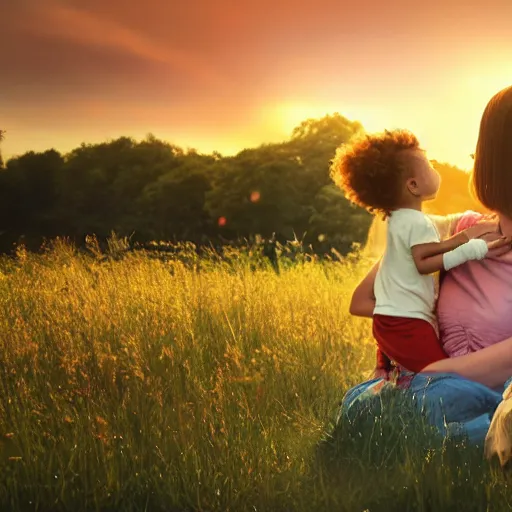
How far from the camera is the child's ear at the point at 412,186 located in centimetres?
337

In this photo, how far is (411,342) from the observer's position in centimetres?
317

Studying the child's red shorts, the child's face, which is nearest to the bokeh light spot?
the child's face

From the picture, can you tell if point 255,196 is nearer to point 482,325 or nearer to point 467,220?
point 467,220

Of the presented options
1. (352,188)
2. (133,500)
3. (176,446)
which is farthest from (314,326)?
(133,500)

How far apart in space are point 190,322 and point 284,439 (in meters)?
2.22

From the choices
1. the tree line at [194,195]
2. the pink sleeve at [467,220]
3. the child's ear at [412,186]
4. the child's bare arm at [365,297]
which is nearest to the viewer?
the pink sleeve at [467,220]

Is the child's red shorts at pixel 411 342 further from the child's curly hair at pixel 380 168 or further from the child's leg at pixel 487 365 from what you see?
the child's curly hair at pixel 380 168

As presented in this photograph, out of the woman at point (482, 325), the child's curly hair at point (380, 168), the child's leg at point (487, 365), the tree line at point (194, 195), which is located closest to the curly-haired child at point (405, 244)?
the child's curly hair at point (380, 168)

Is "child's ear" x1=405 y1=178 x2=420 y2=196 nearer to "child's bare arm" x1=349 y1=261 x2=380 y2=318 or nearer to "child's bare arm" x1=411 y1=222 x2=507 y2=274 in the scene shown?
"child's bare arm" x1=411 y1=222 x2=507 y2=274

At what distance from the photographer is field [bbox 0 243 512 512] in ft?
9.17

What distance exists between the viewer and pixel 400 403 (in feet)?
9.77

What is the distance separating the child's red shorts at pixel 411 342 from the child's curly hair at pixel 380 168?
0.52m

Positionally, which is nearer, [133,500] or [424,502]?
[424,502]

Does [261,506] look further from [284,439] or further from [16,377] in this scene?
[16,377]
